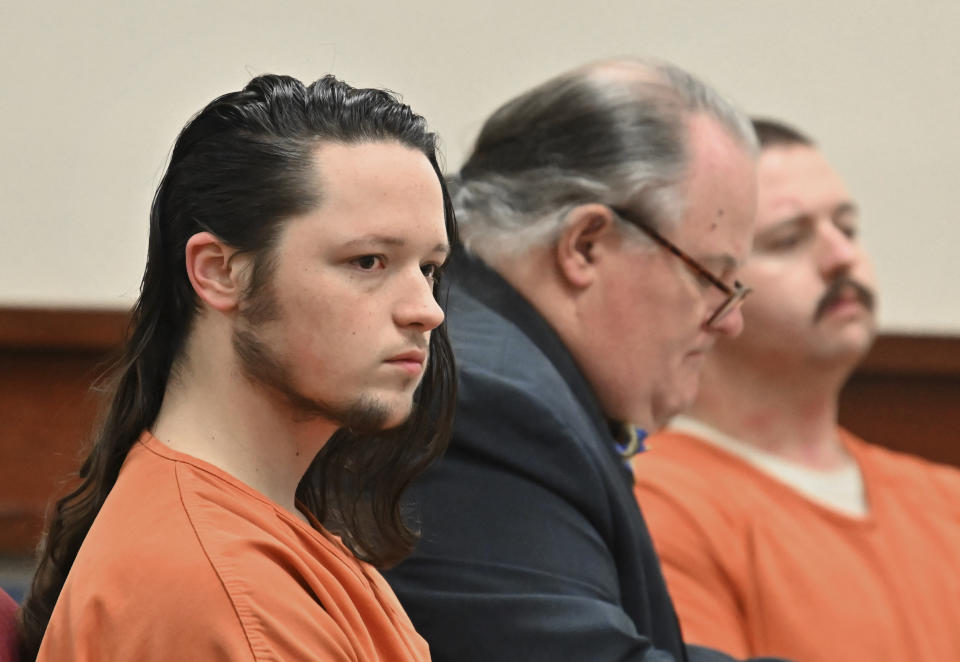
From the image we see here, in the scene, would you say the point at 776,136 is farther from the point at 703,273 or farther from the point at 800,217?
the point at 703,273

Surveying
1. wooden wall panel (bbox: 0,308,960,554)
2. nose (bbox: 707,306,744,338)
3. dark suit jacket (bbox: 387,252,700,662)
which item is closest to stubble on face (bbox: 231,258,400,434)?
dark suit jacket (bbox: 387,252,700,662)

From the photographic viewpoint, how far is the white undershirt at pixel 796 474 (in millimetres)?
2072

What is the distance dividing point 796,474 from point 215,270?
1.40 metres

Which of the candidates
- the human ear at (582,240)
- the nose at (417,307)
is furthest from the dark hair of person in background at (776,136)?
the nose at (417,307)

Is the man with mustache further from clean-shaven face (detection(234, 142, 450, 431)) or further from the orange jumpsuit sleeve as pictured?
clean-shaven face (detection(234, 142, 450, 431))

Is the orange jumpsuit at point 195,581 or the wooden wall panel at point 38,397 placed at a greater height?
the orange jumpsuit at point 195,581

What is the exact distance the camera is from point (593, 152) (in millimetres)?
1421

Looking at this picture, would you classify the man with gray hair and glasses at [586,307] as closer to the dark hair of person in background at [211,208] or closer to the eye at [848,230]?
the dark hair of person in background at [211,208]

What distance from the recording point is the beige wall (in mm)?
2240

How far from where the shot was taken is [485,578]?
1.17 meters

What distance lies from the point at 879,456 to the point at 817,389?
157 mm

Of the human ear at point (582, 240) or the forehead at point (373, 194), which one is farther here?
the human ear at point (582, 240)

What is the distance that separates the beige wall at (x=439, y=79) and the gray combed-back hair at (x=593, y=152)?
0.49 metres

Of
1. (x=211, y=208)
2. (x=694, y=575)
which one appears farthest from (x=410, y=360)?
(x=694, y=575)
